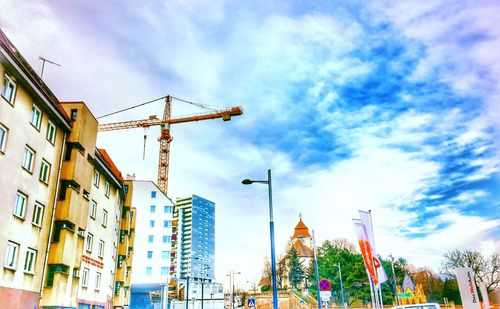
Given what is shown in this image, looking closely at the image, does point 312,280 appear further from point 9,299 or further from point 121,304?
point 9,299

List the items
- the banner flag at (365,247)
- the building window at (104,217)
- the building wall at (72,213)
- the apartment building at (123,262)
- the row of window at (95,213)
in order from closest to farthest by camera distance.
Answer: the building wall at (72,213), the banner flag at (365,247), the row of window at (95,213), the building window at (104,217), the apartment building at (123,262)

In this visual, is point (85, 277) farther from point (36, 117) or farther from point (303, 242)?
point (303, 242)

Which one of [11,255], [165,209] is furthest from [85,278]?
[165,209]

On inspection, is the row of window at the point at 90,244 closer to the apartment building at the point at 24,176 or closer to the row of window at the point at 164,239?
the apartment building at the point at 24,176

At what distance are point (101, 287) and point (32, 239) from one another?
1186 centimetres

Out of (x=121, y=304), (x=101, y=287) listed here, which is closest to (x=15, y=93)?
(x=101, y=287)

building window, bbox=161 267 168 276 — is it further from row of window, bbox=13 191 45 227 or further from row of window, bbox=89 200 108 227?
row of window, bbox=13 191 45 227

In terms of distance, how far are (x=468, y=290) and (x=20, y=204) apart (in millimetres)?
21675

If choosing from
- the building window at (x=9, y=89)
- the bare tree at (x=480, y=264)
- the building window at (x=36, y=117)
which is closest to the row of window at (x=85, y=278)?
the building window at (x=36, y=117)

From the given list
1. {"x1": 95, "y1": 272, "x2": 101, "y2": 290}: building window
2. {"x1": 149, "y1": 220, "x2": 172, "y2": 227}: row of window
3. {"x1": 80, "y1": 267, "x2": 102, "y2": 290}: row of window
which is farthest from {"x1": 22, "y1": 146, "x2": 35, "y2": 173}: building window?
{"x1": 149, "y1": 220, "x2": 172, "y2": 227}: row of window

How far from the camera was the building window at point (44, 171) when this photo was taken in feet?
72.2

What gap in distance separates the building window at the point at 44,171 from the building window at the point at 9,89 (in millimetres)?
4398

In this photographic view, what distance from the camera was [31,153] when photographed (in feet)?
68.4

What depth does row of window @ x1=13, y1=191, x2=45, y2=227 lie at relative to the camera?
19500mm
